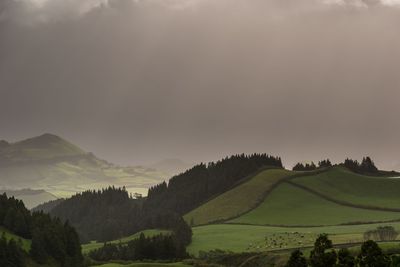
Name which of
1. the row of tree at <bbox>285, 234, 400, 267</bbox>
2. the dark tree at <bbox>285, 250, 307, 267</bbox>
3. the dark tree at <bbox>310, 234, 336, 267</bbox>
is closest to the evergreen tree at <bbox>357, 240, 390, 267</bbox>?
the row of tree at <bbox>285, 234, 400, 267</bbox>

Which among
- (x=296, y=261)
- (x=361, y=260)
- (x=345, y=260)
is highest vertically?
(x=296, y=261)

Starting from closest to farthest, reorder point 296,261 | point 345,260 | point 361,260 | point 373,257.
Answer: point 373,257
point 345,260
point 361,260
point 296,261

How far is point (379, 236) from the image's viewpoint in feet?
647

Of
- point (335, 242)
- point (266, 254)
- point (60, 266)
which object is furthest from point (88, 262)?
point (335, 242)

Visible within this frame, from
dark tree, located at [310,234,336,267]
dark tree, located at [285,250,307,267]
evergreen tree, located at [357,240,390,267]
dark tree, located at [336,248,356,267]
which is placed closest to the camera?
evergreen tree, located at [357,240,390,267]

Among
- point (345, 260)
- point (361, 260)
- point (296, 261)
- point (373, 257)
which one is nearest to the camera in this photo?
point (373, 257)

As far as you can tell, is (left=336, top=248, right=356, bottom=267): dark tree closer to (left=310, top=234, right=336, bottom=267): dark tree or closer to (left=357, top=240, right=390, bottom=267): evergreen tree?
(left=310, top=234, right=336, bottom=267): dark tree

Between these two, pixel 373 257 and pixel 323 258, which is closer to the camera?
pixel 373 257

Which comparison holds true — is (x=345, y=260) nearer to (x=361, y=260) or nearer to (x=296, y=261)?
(x=361, y=260)

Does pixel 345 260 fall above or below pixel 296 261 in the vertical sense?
below

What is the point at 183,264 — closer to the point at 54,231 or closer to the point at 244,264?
the point at 244,264

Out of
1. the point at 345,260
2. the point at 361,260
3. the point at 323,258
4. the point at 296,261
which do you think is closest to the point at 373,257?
the point at 361,260

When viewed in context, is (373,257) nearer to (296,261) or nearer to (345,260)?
(345,260)

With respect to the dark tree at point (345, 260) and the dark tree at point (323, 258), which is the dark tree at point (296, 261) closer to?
the dark tree at point (323, 258)
